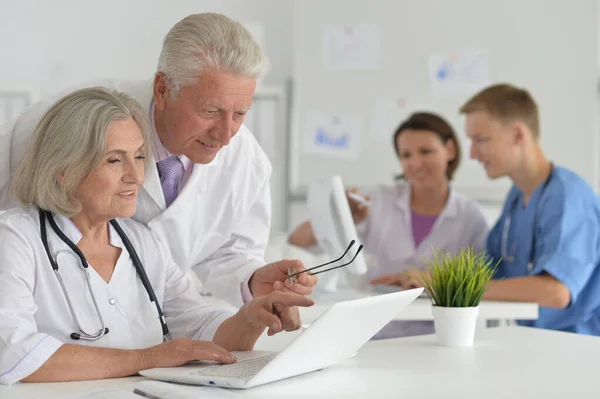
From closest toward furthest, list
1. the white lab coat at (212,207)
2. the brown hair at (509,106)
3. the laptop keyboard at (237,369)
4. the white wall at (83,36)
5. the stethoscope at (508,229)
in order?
1. the laptop keyboard at (237,369)
2. the white lab coat at (212,207)
3. the stethoscope at (508,229)
4. the brown hair at (509,106)
5. the white wall at (83,36)

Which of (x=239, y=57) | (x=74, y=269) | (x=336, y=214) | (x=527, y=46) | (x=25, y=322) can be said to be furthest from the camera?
(x=527, y=46)

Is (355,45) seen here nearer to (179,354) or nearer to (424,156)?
(424,156)

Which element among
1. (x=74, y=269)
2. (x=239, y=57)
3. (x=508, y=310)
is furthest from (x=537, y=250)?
(x=74, y=269)

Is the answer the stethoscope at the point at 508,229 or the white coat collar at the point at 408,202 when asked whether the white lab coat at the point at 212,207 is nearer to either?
the stethoscope at the point at 508,229

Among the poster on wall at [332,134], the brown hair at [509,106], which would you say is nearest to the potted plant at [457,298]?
the brown hair at [509,106]

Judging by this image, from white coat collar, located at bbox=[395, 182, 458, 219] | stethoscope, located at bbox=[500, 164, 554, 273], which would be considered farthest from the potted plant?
white coat collar, located at bbox=[395, 182, 458, 219]

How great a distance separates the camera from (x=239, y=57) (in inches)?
69.1

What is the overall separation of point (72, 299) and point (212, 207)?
21.4 inches

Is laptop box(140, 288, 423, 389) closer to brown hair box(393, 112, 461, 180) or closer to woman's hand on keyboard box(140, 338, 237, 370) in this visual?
woman's hand on keyboard box(140, 338, 237, 370)

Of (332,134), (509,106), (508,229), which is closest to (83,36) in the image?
(332,134)

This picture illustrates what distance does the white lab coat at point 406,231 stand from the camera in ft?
10.3

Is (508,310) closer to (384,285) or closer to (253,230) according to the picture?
(384,285)

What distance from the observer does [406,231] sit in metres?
3.21

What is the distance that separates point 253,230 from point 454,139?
1392 millimetres
